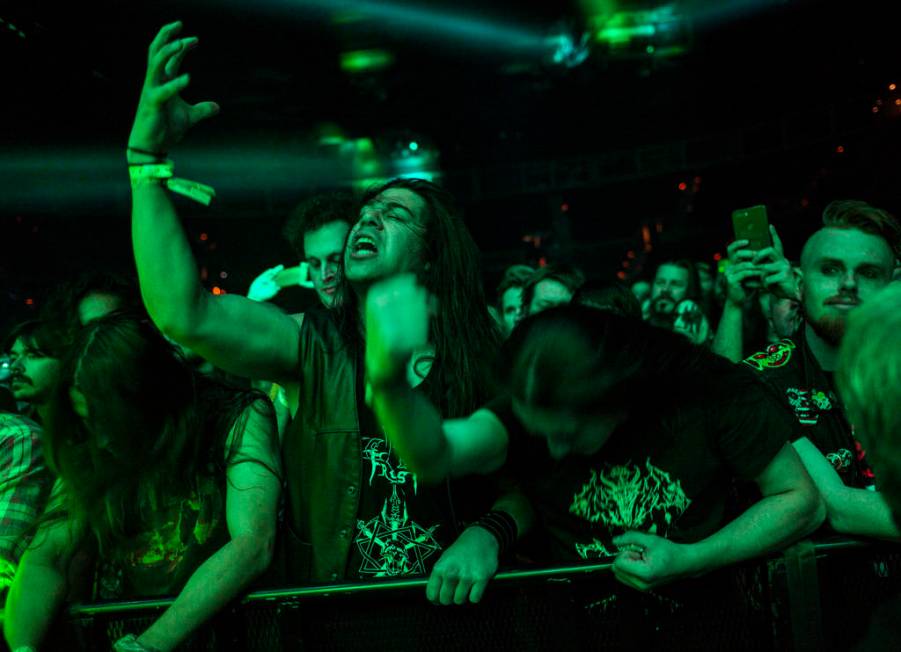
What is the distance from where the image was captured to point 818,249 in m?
2.78

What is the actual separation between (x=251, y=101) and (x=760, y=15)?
29.9ft

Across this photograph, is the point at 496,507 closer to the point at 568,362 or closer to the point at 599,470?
the point at 599,470

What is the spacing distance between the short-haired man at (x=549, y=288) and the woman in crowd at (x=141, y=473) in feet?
7.66

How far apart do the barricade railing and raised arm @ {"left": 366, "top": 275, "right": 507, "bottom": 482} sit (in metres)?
0.27

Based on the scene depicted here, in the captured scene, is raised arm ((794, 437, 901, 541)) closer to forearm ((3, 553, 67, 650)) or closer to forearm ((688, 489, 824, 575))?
forearm ((688, 489, 824, 575))

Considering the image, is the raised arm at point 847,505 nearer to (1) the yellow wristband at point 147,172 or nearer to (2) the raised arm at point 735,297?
(2) the raised arm at point 735,297

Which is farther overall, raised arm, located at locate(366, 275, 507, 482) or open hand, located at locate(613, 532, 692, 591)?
open hand, located at locate(613, 532, 692, 591)

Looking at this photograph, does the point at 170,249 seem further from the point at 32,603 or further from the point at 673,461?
the point at 673,461

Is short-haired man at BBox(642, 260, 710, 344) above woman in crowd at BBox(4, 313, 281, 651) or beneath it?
above

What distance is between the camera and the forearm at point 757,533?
173 cm

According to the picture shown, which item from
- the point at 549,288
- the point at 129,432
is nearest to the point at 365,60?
the point at 549,288

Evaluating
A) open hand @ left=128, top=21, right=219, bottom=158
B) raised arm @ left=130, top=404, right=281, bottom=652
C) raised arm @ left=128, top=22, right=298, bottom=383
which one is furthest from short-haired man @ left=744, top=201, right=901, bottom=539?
open hand @ left=128, top=21, right=219, bottom=158

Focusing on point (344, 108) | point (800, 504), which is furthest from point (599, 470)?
point (344, 108)

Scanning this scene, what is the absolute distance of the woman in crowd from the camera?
6.49 feet
